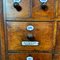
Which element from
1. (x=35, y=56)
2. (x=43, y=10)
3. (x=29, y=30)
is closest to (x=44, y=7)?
(x=43, y=10)

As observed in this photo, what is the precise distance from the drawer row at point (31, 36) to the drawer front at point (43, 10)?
4 cm

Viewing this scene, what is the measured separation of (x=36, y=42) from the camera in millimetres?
842

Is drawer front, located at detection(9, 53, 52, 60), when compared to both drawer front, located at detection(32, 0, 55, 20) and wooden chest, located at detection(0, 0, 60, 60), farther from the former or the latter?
drawer front, located at detection(32, 0, 55, 20)

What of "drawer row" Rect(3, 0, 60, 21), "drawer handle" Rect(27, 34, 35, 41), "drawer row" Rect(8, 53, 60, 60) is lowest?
"drawer row" Rect(8, 53, 60, 60)

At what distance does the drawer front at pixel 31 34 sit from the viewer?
826mm

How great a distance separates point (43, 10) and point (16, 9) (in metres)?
0.15

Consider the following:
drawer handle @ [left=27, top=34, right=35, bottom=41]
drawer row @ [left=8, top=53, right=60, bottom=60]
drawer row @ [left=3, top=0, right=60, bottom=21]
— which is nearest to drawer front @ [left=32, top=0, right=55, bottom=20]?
drawer row @ [left=3, top=0, right=60, bottom=21]

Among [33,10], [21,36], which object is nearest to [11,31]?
[21,36]

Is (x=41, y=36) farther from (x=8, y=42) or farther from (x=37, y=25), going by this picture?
(x=8, y=42)

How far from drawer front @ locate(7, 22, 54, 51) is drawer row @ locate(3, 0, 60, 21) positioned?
34mm

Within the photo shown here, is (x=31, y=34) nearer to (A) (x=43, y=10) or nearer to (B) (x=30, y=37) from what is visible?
(B) (x=30, y=37)

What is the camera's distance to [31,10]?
0.81 meters

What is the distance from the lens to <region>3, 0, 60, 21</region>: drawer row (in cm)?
80

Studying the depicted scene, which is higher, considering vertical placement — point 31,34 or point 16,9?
point 16,9
